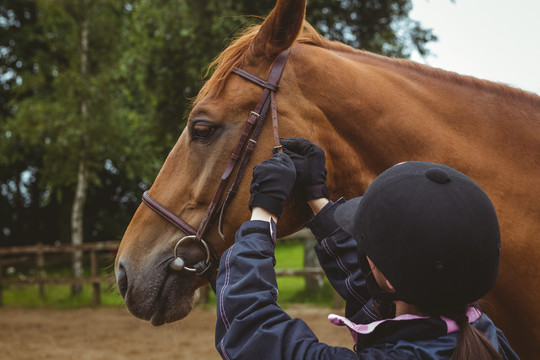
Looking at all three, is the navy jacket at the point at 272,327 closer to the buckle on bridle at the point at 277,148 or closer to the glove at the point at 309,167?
the glove at the point at 309,167

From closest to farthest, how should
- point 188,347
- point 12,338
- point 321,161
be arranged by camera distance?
point 321,161, point 188,347, point 12,338

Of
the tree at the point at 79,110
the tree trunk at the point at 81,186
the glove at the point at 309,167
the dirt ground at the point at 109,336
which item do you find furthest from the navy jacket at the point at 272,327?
the tree trunk at the point at 81,186

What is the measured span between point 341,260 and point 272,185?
19.3 inches

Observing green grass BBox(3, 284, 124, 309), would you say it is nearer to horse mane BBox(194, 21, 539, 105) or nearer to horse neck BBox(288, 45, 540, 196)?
horse mane BBox(194, 21, 539, 105)

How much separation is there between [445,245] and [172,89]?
9.49 metres

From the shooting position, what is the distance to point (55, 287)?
49.7ft

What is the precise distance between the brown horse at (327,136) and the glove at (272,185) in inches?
16.0

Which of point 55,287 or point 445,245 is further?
point 55,287

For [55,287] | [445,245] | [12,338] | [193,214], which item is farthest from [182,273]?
[55,287]

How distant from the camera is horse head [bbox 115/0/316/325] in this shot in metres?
1.99

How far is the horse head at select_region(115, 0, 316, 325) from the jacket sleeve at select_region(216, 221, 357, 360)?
697 millimetres

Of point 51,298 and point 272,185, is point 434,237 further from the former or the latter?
point 51,298

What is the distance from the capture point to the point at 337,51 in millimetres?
2316

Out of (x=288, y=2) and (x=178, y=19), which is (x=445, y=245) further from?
(x=178, y=19)
